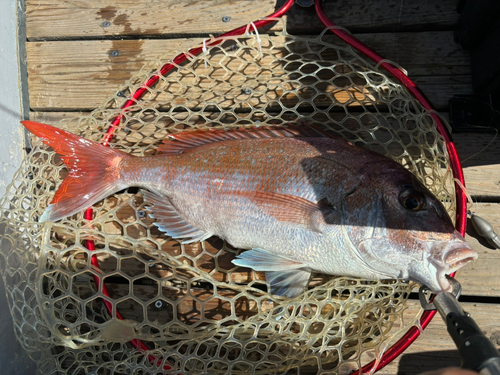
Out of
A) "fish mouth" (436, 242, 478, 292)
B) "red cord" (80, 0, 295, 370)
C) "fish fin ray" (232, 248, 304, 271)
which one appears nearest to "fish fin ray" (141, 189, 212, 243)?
"fish fin ray" (232, 248, 304, 271)

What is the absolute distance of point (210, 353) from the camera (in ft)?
6.39

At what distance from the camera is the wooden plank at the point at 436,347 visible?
1.94 meters

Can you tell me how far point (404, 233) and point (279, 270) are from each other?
2.06 ft

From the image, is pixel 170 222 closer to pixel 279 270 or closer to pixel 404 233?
pixel 279 270

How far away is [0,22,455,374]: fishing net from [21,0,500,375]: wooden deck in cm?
17

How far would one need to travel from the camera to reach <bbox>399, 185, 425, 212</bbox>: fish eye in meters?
1.47

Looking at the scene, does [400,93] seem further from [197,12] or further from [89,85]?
[89,85]

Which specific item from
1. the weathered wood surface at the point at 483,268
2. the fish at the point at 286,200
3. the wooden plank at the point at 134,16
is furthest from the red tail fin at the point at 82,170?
the weathered wood surface at the point at 483,268

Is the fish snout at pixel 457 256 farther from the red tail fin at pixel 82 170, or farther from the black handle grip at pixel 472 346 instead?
the red tail fin at pixel 82 170

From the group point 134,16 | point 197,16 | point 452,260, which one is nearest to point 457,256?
point 452,260

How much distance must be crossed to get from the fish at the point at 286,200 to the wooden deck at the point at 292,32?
26.7 inches

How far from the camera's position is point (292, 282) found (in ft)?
5.82

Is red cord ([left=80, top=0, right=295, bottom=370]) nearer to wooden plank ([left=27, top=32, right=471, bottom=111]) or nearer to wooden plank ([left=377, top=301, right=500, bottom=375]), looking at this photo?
wooden plank ([left=27, top=32, right=471, bottom=111])

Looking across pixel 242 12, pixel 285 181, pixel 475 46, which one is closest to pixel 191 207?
pixel 285 181
